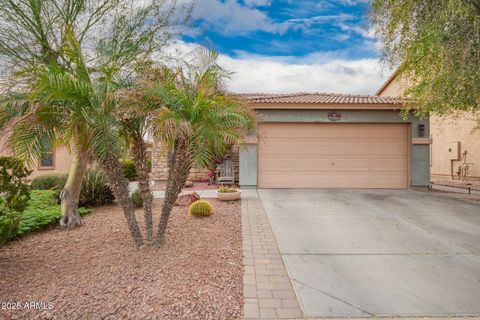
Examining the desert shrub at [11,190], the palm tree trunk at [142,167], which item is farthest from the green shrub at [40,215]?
the palm tree trunk at [142,167]

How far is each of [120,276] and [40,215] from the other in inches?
147

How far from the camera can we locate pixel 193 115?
4043mm

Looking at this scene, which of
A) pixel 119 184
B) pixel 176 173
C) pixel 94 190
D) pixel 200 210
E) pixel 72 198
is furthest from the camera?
pixel 94 190

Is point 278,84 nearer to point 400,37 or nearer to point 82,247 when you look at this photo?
point 400,37

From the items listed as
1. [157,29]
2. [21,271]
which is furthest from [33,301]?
[157,29]

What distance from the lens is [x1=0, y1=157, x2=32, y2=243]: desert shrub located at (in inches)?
146

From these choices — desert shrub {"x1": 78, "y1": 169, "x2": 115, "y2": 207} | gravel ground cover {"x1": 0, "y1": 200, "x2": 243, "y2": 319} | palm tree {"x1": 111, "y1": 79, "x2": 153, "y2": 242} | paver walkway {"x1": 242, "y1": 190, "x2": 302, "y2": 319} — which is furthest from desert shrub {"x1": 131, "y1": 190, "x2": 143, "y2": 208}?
palm tree {"x1": 111, "y1": 79, "x2": 153, "y2": 242}

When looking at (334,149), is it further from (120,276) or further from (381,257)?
(120,276)

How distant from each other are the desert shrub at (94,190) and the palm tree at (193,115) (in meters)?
4.40

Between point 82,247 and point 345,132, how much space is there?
32.4 feet

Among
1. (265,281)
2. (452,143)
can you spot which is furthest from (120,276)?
(452,143)

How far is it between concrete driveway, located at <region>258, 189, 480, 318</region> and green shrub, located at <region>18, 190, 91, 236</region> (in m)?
4.54

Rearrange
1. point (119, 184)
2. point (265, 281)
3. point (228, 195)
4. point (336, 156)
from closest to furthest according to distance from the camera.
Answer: point (265, 281) → point (119, 184) → point (228, 195) → point (336, 156)

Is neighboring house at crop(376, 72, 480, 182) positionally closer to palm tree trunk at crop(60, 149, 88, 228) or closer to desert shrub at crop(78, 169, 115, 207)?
desert shrub at crop(78, 169, 115, 207)
